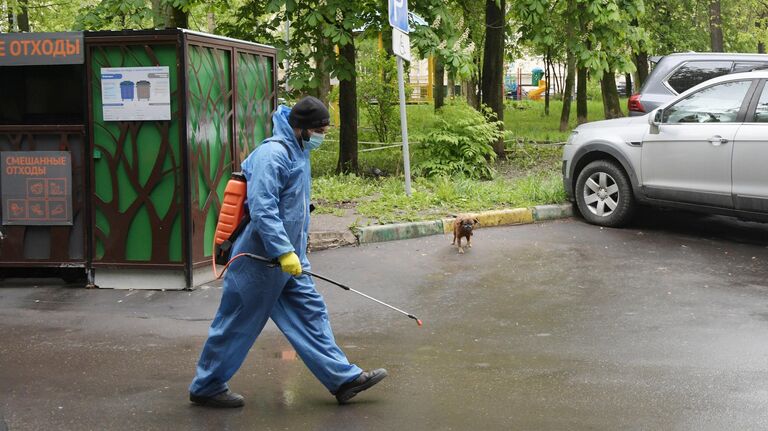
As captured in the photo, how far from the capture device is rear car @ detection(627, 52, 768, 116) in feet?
43.9

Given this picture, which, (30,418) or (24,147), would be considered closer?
(30,418)

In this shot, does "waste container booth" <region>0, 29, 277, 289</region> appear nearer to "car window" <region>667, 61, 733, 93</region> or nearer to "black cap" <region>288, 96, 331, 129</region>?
"black cap" <region>288, 96, 331, 129</region>

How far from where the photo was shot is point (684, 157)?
34.8ft

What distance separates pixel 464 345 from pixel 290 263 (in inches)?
86.0

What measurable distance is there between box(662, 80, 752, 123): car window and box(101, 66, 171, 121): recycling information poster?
556 centimetres

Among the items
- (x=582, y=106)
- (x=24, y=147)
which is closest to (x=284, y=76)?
(x=24, y=147)

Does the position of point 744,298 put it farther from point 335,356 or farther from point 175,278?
point 175,278

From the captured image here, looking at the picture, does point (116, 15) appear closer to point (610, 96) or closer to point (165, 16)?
point (165, 16)

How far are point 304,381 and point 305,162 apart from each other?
1477 mm

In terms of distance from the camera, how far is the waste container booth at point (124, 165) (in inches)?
348

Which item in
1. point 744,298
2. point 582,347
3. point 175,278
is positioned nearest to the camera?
point 582,347

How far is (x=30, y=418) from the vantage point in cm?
543

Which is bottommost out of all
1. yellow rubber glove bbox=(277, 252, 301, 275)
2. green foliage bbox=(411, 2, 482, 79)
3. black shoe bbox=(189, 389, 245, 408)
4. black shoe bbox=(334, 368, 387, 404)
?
black shoe bbox=(189, 389, 245, 408)

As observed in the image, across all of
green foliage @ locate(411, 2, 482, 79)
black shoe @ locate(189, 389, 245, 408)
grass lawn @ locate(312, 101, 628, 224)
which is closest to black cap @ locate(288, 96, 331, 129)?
black shoe @ locate(189, 389, 245, 408)
